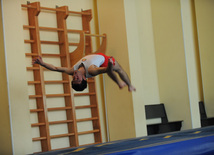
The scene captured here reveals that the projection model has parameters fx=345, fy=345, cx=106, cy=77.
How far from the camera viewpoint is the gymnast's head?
13.8 ft

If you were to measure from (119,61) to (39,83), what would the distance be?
1575 mm

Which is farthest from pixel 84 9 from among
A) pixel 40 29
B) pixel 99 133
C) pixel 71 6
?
pixel 99 133

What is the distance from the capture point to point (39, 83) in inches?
224

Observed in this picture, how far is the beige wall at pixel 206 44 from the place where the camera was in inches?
330

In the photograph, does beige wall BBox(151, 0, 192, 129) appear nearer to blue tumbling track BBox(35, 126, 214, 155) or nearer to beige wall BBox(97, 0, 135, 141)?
beige wall BBox(97, 0, 135, 141)

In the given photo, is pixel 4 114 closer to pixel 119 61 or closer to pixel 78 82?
pixel 78 82

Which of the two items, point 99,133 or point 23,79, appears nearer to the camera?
point 23,79

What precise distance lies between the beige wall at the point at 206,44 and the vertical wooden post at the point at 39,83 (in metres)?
4.35

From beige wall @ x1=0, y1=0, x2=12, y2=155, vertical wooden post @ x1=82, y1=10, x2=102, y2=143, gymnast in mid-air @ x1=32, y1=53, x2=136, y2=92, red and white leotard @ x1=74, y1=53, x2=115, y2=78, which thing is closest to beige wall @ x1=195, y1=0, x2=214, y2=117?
vertical wooden post @ x1=82, y1=10, x2=102, y2=143

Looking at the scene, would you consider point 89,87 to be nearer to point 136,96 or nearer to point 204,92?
point 136,96

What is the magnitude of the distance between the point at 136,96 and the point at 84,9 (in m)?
1.96

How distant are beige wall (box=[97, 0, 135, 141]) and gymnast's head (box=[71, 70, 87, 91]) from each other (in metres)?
2.08

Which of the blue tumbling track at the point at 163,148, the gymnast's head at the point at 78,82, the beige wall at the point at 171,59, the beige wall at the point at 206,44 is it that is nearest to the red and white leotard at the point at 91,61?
the gymnast's head at the point at 78,82

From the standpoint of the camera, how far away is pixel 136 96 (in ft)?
20.7
